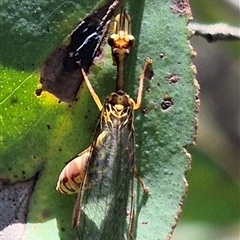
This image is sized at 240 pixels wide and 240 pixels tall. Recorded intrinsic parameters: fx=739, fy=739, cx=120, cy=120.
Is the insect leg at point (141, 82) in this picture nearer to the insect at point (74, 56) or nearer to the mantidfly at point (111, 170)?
the mantidfly at point (111, 170)

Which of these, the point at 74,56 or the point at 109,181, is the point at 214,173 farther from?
the point at 74,56

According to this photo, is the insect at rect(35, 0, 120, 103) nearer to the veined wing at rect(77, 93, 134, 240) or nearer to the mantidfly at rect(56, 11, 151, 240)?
the mantidfly at rect(56, 11, 151, 240)

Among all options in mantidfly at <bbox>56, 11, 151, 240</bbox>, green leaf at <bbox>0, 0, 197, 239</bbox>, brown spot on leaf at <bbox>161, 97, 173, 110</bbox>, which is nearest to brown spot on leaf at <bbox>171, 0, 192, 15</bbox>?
green leaf at <bbox>0, 0, 197, 239</bbox>

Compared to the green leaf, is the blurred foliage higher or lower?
lower

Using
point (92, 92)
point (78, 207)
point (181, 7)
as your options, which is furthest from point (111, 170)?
point (181, 7)

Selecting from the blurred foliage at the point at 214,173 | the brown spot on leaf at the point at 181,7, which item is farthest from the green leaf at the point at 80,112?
the blurred foliage at the point at 214,173

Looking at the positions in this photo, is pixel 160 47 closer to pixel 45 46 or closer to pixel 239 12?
pixel 45 46

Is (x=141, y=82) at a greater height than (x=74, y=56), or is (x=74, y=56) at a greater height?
(x=74, y=56)
